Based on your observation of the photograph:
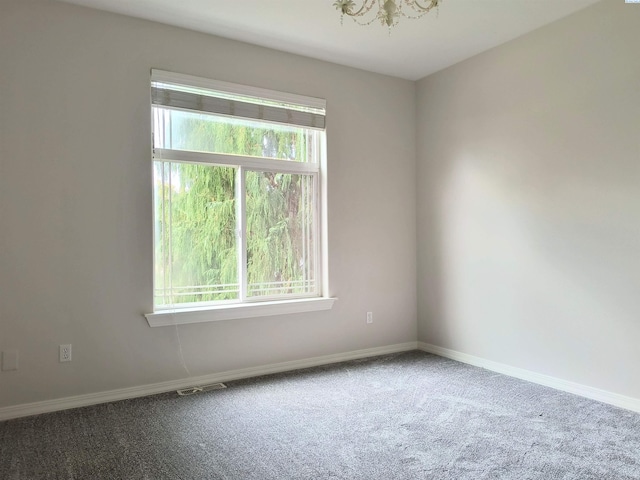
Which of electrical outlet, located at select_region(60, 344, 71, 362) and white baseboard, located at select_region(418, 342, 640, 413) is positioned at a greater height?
electrical outlet, located at select_region(60, 344, 71, 362)

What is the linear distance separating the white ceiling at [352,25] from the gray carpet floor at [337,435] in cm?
261

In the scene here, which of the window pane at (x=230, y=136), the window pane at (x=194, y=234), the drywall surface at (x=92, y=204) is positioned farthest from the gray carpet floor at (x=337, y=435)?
the window pane at (x=230, y=136)

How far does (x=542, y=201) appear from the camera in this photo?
329 cm

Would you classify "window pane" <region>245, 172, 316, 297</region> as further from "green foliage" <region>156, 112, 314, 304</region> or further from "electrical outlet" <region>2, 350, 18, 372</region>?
"electrical outlet" <region>2, 350, 18, 372</region>

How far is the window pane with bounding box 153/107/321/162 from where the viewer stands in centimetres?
328

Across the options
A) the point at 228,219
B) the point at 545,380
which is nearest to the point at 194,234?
the point at 228,219

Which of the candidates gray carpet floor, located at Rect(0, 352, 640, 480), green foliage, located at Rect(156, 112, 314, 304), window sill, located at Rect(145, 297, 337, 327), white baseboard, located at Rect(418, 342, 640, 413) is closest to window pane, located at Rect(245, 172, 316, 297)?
green foliage, located at Rect(156, 112, 314, 304)

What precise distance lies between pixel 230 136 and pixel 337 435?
91.2 inches

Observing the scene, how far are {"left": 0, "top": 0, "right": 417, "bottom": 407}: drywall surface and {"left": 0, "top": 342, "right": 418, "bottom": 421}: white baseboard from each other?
42 mm

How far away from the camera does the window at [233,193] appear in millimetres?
3275

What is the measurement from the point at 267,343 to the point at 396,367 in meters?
1.10

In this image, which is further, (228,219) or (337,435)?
(228,219)

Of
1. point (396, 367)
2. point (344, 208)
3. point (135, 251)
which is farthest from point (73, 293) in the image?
point (396, 367)

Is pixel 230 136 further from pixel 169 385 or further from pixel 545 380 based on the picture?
pixel 545 380
